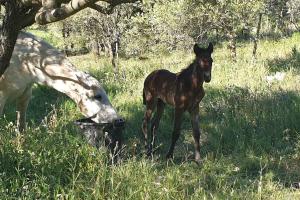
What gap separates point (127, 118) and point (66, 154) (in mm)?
3531

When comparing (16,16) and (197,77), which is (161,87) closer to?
(197,77)

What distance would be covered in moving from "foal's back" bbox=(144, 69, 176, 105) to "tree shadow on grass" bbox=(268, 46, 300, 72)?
454cm

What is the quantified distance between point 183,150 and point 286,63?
5.82 metres

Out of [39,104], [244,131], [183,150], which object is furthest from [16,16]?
[39,104]

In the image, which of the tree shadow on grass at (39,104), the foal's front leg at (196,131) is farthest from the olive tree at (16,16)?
the tree shadow on grass at (39,104)

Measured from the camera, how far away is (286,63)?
11641mm

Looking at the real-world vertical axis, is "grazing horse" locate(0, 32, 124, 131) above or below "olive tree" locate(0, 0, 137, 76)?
below

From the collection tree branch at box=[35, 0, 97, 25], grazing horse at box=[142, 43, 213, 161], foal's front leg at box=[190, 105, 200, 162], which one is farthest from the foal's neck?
tree branch at box=[35, 0, 97, 25]

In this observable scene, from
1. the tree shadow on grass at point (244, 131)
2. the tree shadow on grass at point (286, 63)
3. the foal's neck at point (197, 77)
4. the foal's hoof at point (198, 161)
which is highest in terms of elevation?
the foal's neck at point (197, 77)

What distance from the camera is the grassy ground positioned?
4.27 m

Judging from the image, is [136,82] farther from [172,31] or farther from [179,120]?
[172,31]

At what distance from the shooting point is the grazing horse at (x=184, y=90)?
635 centimetres

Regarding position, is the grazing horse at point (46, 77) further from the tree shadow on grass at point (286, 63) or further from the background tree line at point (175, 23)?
the tree shadow on grass at point (286, 63)

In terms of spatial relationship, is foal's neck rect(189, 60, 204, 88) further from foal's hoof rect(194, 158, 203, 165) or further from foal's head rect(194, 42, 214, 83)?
foal's hoof rect(194, 158, 203, 165)
